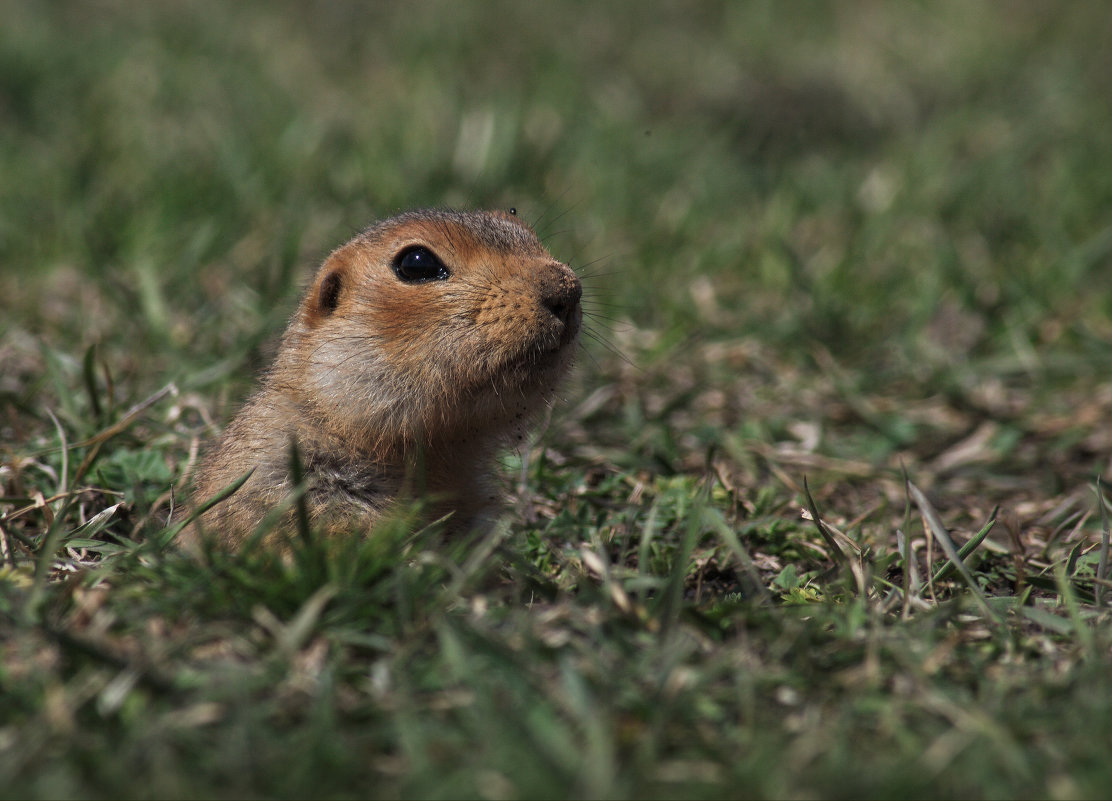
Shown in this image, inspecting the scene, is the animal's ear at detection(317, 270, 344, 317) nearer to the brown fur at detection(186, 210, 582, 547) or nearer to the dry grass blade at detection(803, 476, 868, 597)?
the brown fur at detection(186, 210, 582, 547)

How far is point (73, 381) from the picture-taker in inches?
187

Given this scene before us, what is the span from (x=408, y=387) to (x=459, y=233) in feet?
1.80

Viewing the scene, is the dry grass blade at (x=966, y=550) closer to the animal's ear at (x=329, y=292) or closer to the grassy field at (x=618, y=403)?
the grassy field at (x=618, y=403)

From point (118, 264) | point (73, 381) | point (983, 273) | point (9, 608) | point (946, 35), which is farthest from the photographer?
point (946, 35)

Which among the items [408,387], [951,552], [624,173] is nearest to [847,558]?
[951,552]

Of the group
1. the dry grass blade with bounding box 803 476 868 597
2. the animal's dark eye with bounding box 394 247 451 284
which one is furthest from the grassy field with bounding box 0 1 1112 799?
the animal's dark eye with bounding box 394 247 451 284

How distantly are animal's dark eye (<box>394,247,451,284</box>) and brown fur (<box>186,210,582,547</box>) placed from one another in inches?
1.0

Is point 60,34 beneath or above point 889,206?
above

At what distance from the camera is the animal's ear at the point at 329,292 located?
3666 mm

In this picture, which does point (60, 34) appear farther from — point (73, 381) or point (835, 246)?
point (835, 246)

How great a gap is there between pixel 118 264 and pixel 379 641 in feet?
12.9

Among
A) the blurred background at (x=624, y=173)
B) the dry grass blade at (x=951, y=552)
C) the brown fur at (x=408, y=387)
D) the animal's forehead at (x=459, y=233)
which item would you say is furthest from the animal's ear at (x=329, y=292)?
the dry grass blade at (x=951, y=552)

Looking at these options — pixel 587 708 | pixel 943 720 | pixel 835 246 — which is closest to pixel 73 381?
pixel 587 708

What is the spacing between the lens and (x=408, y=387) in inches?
131
